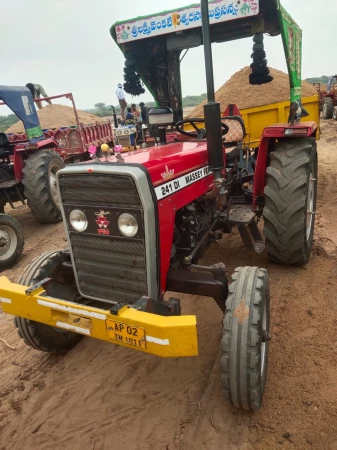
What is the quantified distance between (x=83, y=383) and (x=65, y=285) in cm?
70

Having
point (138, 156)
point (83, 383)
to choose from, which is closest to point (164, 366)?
point (83, 383)

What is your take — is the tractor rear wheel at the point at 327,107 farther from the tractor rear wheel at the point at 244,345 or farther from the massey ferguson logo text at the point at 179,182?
the tractor rear wheel at the point at 244,345

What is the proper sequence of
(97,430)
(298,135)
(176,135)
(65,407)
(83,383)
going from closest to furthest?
(97,430)
(65,407)
(83,383)
(298,135)
(176,135)

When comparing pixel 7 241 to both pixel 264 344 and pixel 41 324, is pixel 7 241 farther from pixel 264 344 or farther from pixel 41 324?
pixel 264 344

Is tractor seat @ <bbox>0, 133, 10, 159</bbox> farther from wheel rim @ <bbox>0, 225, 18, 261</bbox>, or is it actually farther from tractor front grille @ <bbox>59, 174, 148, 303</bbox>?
tractor front grille @ <bbox>59, 174, 148, 303</bbox>

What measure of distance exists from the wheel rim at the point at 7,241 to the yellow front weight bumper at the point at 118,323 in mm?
2876

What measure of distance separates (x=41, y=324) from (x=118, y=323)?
107 centimetres

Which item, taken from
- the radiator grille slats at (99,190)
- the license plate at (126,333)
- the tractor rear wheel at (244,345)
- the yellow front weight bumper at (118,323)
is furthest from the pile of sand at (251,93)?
the license plate at (126,333)

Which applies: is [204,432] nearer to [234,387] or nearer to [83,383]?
[234,387]

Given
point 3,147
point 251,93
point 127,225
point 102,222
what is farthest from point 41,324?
point 251,93

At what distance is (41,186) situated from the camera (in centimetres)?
583

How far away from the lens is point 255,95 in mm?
7875

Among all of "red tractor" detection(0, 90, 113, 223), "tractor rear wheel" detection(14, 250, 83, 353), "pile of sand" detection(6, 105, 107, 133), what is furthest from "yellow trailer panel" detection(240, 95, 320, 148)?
"pile of sand" detection(6, 105, 107, 133)

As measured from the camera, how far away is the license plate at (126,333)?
6.05 ft
